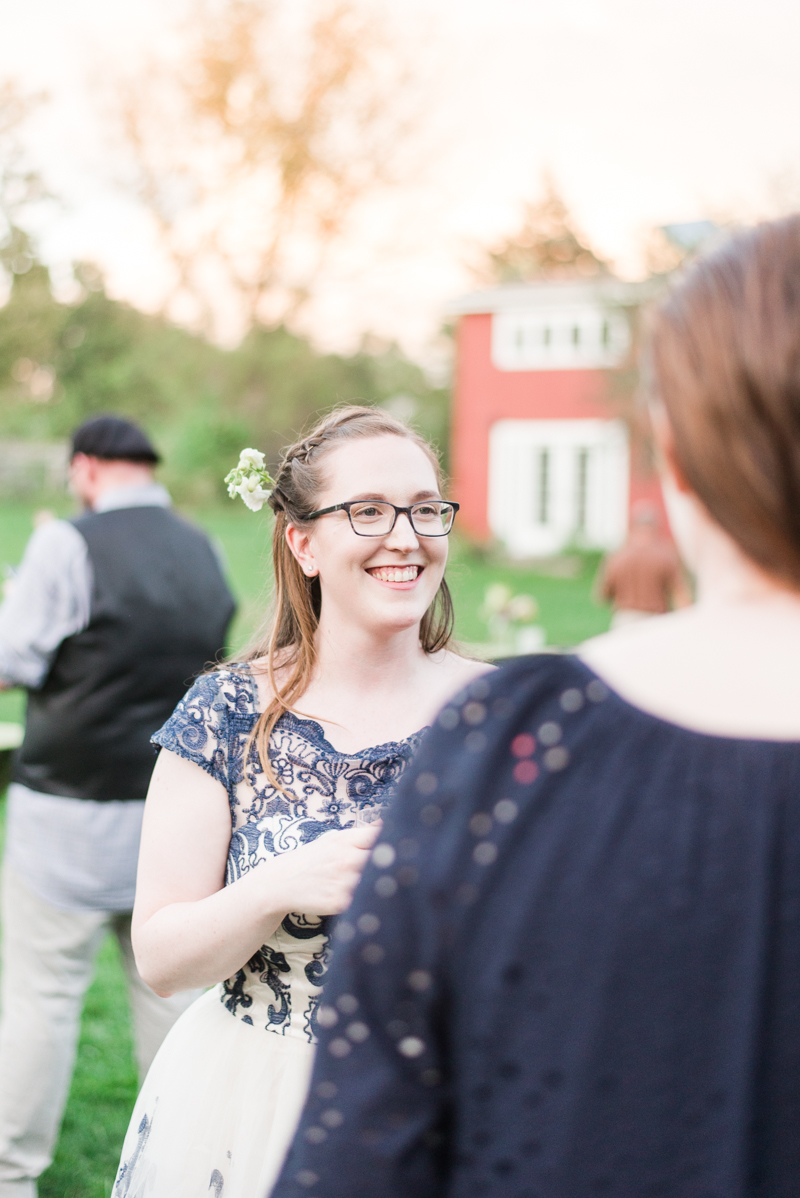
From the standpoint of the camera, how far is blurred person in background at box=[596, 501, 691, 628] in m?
9.24

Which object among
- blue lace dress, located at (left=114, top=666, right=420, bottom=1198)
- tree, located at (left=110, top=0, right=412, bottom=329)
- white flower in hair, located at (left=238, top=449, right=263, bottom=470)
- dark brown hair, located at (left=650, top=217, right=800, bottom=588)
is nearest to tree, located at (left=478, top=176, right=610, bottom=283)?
tree, located at (left=110, top=0, right=412, bottom=329)

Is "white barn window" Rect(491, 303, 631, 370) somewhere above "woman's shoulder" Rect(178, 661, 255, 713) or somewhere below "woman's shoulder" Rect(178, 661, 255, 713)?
above

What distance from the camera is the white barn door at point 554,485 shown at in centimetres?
2356

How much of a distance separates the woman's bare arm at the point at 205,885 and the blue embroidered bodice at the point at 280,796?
38 millimetres

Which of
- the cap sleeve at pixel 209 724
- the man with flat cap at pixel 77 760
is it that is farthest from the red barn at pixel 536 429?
the cap sleeve at pixel 209 724

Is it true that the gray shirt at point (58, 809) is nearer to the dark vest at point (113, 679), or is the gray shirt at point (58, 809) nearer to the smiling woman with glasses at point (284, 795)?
the dark vest at point (113, 679)

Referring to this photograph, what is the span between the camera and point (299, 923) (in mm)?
1737

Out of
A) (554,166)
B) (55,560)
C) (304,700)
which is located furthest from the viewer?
(554,166)

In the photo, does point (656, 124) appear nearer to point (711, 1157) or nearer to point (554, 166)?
point (711, 1157)

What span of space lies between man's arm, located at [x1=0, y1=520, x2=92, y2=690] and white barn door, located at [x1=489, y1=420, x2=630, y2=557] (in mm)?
20488

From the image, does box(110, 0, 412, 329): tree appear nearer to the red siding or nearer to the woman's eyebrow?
the red siding

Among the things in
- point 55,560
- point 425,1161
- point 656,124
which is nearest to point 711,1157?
point 425,1161

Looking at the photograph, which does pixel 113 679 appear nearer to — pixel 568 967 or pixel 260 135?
pixel 568 967

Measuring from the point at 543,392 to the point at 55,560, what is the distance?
21894 millimetres
